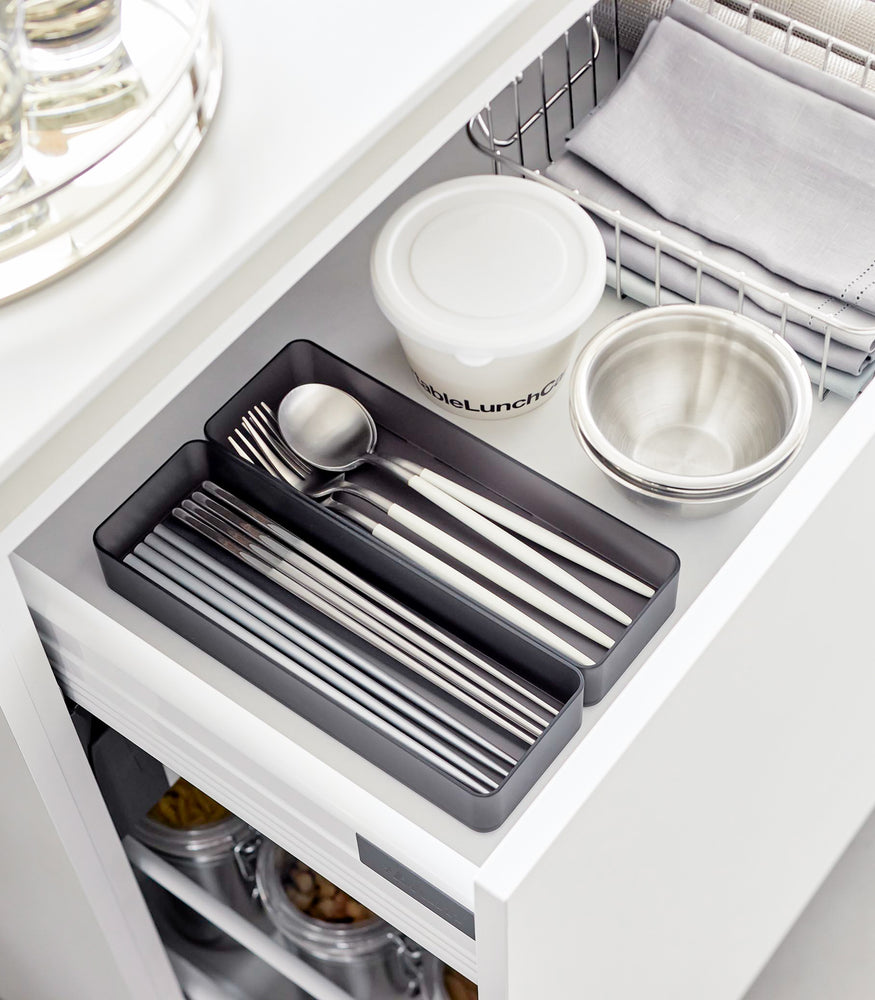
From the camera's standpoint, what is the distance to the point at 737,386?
84 centimetres

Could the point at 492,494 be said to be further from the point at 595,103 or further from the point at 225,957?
the point at 225,957

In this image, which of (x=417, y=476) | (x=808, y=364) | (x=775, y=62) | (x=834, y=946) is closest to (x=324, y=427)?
(x=417, y=476)

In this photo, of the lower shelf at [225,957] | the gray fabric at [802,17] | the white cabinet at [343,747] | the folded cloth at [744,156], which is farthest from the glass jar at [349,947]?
the gray fabric at [802,17]

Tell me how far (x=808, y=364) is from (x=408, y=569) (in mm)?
289

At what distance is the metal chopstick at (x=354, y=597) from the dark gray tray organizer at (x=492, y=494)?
0.12 feet

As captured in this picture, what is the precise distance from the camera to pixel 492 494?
33.1 inches

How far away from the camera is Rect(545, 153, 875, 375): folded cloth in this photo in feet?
2.80

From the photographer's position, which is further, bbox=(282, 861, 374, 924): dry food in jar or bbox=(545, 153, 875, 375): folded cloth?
bbox=(282, 861, 374, 924): dry food in jar

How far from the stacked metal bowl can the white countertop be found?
18cm

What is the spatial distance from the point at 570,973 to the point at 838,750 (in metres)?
0.34

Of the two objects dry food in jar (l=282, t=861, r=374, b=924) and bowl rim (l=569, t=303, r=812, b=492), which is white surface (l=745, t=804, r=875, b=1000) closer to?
dry food in jar (l=282, t=861, r=374, b=924)

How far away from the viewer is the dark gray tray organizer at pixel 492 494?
0.76 metres

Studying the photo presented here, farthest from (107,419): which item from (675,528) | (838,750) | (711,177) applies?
(838,750)

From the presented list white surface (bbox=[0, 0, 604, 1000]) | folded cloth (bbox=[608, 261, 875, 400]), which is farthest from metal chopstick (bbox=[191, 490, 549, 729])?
folded cloth (bbox=[608, 261, 875, 400])
